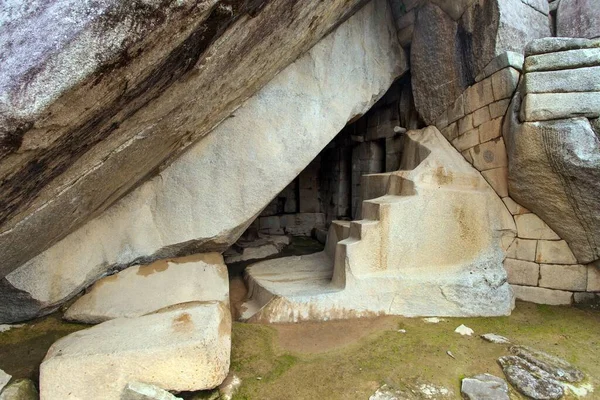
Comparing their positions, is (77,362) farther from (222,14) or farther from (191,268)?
(222,14)

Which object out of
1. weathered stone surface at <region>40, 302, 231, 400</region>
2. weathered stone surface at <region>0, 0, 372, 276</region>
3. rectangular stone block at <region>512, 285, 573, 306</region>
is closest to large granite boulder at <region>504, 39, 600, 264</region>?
rectangular stone block at <region>512, 285, 573, 306</region>

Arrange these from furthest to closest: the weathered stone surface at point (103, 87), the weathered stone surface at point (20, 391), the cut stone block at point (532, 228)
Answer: the cut stone block at point (532, 228) → the weathered stone surface at point (20, 391) → the weathered stone surface at point (103, 87)

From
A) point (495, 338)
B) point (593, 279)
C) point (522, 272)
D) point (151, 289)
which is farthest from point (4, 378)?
point (593, 279)

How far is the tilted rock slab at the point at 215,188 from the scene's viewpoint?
281 cm

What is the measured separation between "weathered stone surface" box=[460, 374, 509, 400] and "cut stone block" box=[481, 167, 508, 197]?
6.53ft

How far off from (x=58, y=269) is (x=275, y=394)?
2.04 meters

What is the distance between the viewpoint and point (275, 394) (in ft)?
6.94

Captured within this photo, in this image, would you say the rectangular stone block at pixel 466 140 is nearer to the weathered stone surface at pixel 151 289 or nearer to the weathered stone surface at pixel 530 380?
the weathered stone surface at pixel 530 380

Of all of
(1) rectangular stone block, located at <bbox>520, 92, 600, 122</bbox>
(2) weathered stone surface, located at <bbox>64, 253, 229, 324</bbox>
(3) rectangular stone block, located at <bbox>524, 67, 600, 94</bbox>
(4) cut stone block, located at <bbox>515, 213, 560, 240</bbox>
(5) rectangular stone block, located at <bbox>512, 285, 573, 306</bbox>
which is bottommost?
(5) rectangular stone block, located at <bbox>512, 285, 573, 306</bbox>

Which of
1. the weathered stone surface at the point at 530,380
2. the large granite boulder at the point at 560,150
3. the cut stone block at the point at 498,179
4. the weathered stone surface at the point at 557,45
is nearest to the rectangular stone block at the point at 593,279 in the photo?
the large granite boulder at the point at 560,150

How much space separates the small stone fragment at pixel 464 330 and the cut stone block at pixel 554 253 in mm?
1203

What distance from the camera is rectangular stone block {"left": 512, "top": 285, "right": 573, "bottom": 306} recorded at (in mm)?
3293

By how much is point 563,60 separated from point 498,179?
45.6 inches

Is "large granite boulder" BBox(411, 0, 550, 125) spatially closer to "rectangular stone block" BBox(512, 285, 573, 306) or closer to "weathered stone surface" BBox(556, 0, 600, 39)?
"weathered stone surface" BBox(556, 0, 600, 39)
